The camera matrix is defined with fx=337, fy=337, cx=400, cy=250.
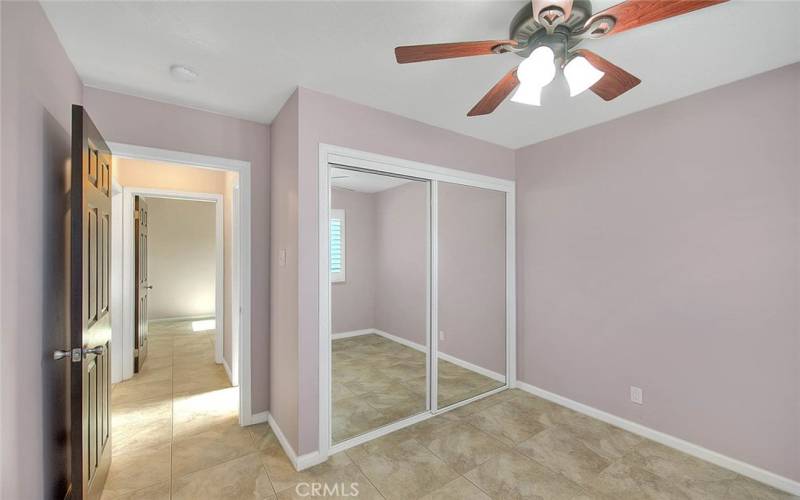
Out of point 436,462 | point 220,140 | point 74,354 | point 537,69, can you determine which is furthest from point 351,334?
point 537,69

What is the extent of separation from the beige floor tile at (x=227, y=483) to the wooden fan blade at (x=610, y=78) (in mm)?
2802

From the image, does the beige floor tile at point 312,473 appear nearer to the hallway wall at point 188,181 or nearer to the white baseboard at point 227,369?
the white baseboard at point 227,369

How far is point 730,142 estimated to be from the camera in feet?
7.27

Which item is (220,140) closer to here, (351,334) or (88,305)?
(88,305)

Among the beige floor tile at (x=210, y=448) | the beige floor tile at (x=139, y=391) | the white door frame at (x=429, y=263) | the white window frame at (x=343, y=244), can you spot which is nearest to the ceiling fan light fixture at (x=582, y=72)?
the white door frame at (x=429, y=263)

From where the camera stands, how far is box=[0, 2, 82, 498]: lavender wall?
1212 millimetres

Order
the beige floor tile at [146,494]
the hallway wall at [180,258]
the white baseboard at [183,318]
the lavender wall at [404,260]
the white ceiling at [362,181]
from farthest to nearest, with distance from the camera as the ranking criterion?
the hallway wall at [180,258]
the white baseboard at [183,318]
the lavender wall at [404,260]
the white ceiling at [362,181]
the beige floor tile at [146,494]

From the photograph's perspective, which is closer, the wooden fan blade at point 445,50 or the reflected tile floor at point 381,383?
the wooden fan blade at point 445,50

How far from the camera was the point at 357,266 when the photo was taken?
288cm

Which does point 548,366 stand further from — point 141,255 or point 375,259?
point 141,255

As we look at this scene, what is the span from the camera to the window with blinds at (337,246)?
8.56 ft

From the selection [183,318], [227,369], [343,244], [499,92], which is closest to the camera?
[499,92]

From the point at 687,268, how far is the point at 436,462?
7.26ft

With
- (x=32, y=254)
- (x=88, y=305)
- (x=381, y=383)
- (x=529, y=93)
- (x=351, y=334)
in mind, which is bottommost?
(x=381, y=383)
